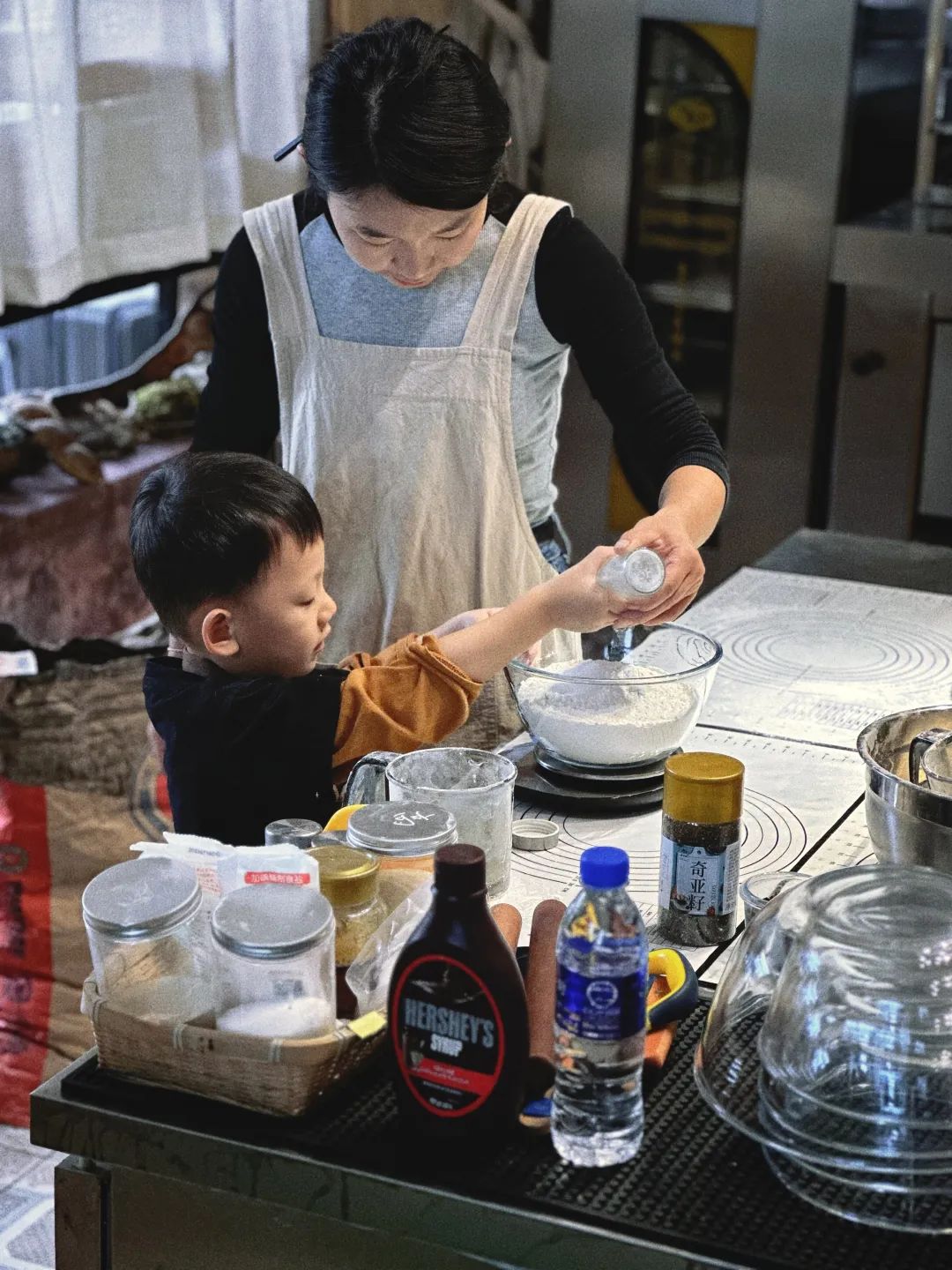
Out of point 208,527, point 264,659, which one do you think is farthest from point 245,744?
point 208,527

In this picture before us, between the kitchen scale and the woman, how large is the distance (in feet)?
0.78

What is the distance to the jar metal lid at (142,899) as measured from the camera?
116 cm

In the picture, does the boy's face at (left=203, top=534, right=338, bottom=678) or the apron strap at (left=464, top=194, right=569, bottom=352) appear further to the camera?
the apron strap at (left=464, top=194, right=569, bottom=352)

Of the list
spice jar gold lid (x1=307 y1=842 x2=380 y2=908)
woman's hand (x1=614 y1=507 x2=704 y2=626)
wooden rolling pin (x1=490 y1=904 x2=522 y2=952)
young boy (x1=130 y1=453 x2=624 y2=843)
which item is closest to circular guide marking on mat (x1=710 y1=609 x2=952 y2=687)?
woman's hand (x1=614 y1=507 x2=704 y2=626)

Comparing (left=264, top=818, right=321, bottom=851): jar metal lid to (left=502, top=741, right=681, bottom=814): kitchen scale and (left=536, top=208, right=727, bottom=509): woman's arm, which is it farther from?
(left=536, top=208, right=727, bottom=509): woman's arm

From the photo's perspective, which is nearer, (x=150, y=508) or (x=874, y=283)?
(x=150, y=508)

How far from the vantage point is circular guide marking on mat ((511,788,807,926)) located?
1.57 m

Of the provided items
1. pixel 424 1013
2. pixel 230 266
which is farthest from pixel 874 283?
pixel 424 1013

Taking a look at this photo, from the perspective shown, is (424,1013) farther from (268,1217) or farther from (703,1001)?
(703,1001)

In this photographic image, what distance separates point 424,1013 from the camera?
3.60ft

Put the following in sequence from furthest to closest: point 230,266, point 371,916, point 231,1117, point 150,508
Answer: point 230,266
point 150,508
point 371,916
point 231,1117

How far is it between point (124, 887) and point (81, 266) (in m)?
2.06

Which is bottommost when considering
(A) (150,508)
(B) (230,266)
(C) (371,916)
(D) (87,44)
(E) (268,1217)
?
(E) (268,1217)

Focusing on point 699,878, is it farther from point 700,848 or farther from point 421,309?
point 421,309
